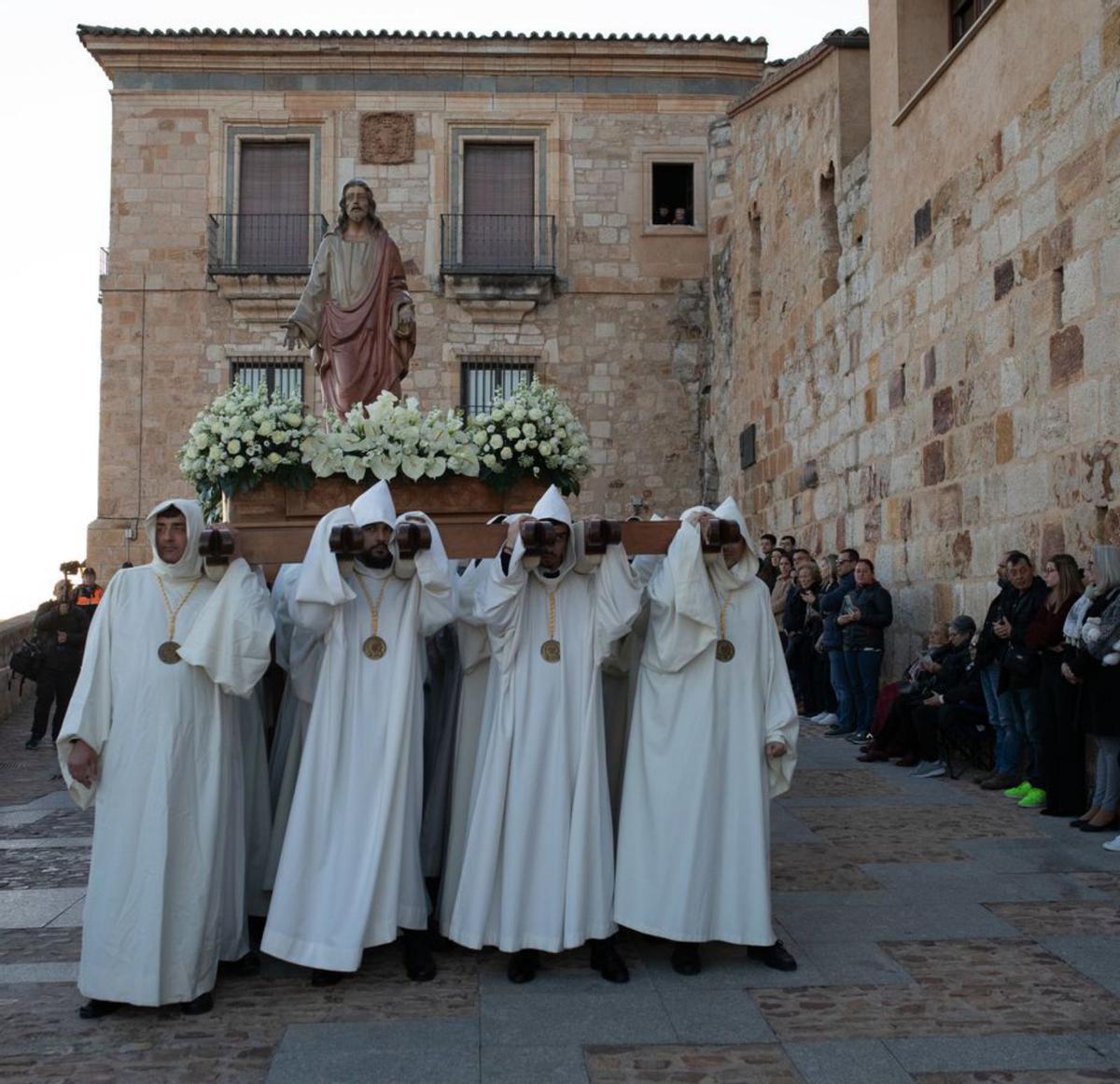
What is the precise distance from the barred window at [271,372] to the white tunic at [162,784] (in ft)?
50.0

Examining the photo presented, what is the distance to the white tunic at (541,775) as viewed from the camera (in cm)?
446

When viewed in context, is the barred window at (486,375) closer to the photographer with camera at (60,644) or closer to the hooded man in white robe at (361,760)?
the photographer with camera at (60,644)

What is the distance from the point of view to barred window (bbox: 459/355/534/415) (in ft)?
63.7

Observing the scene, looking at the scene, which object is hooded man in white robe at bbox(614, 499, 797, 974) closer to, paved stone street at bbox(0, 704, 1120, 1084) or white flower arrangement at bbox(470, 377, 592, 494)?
paved stone street at bbox(0, 704, 1120, 1084)

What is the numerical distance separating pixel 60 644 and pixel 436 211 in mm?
10853

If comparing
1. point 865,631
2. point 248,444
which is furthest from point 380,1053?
point 865,631

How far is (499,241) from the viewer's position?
19.6 metres

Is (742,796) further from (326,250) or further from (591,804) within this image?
(326,250)

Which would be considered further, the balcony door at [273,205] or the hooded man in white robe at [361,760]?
the balcony door at [273,205]

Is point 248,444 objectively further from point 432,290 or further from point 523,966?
point 432,290

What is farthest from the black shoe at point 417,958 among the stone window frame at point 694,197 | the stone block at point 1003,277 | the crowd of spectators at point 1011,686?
the stone window frame at point 694,197

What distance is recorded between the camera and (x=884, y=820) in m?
7.07

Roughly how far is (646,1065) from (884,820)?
151 inches

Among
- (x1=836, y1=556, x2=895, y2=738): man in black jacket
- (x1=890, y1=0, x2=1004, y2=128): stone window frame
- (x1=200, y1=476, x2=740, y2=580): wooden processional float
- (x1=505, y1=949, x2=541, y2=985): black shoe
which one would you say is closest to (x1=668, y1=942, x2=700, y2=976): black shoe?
(x1=505, y1=949, x2=541, y2=985): black shoe
